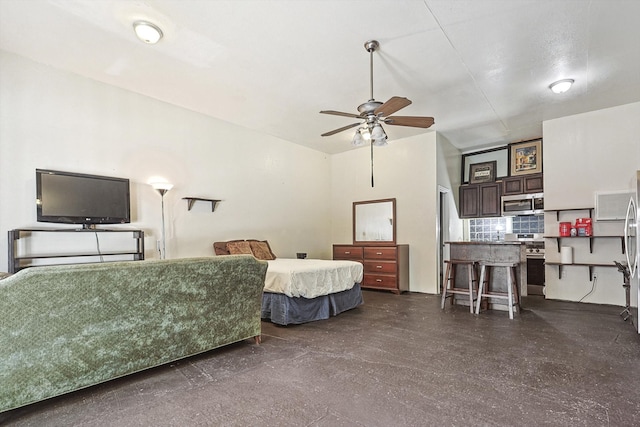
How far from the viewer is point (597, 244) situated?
491 cm

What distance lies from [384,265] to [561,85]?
12.1 feet

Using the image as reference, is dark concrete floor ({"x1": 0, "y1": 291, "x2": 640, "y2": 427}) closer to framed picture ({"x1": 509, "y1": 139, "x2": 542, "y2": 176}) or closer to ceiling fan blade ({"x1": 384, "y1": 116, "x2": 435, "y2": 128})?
ceiling fan blade ({"x1": 384, "y1": 116, "x2": 435, "y2": 128})

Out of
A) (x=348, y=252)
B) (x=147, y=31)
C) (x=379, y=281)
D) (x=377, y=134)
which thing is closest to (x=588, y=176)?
(x=379, y=281)

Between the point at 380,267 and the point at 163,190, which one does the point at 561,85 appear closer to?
the point at 380,267

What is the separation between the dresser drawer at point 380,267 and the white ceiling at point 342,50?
2672 millimetres

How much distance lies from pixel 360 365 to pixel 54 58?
4334mm

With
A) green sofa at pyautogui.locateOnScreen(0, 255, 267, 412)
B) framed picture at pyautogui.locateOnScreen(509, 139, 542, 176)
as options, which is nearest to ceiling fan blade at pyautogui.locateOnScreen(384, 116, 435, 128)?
green sofa at pyautogui.locateOnScreen(0, 255, 267, 412)

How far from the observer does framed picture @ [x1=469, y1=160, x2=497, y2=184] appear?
22.8 feet

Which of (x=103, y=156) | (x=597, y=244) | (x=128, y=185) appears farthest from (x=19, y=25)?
(x=597, y=244)

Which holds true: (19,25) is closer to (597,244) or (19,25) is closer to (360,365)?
(360,365)

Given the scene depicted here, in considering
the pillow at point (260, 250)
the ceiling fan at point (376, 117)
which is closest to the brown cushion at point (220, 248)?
the pillow at point (260, 250)

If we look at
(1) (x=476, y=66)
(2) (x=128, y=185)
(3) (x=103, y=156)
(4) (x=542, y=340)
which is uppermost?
(1) (x=476, y=66)

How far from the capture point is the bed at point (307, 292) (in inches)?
148

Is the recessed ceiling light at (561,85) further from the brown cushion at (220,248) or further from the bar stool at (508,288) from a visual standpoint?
the brown cushion at (220,248)
